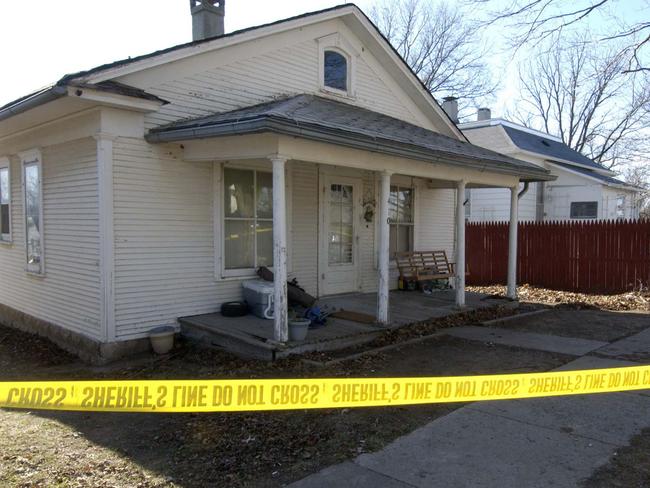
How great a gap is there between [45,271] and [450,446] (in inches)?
280

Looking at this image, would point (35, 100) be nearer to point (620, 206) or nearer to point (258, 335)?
point (258, 335)

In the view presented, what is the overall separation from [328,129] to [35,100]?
3.78 m

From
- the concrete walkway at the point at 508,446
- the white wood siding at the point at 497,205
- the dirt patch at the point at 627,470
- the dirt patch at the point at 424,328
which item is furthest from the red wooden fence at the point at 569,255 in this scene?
the dirt patch at the point at 627,470

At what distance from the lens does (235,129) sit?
604cm

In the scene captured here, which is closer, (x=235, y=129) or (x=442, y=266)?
(x=235, y=129)

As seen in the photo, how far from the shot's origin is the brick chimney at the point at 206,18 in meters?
9.02

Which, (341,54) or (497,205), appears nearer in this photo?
(341,54)

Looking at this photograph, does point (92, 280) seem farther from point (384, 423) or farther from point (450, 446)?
point (450, 446)

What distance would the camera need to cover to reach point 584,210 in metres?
20.2

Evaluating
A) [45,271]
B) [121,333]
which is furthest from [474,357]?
Result: [45,271]

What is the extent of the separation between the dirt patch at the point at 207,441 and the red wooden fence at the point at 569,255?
8331 mm

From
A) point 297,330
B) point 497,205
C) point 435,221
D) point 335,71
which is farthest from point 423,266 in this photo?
point 497,205

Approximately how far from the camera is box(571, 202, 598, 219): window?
65.7 feet

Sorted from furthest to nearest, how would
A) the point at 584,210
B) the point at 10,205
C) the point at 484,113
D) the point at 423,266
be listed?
the point at 484,113, the point at 584,210, the point at 423,266, the point at 10,205
